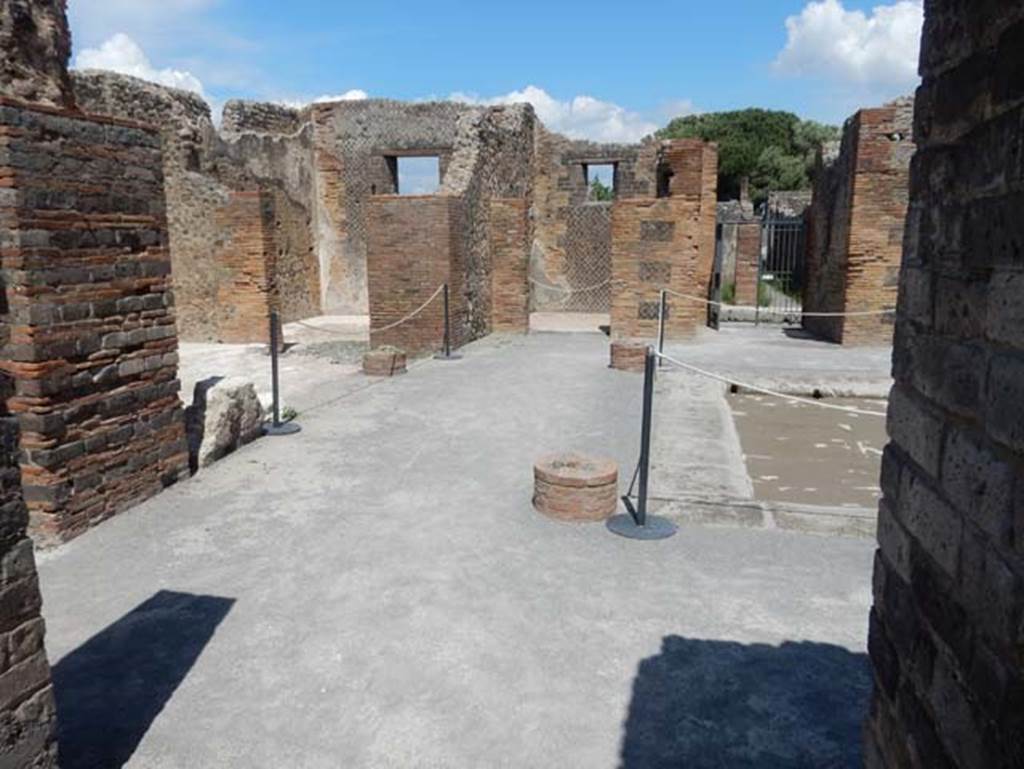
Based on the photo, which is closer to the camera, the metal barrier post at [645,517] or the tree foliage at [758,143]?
the metal barrier post at [645,517]

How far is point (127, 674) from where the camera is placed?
339 cm

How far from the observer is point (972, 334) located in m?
1.73

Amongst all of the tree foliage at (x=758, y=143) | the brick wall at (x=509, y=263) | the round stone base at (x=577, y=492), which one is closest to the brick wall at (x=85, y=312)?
the round stone base at (x=577, y=492)

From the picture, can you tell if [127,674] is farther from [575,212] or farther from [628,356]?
[575,212]

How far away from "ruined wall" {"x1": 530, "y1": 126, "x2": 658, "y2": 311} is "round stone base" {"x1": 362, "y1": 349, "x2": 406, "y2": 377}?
9753mm

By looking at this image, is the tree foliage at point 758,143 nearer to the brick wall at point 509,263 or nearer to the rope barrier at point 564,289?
the rope barrier at point 564,289

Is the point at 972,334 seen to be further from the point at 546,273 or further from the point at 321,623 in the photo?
the point at 546,273

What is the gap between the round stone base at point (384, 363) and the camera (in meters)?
10.1

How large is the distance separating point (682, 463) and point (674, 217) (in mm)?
7409

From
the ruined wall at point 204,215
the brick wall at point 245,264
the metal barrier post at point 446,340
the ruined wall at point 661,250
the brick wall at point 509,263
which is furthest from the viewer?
the brick wall at point 509,263

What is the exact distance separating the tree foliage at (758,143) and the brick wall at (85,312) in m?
37.5

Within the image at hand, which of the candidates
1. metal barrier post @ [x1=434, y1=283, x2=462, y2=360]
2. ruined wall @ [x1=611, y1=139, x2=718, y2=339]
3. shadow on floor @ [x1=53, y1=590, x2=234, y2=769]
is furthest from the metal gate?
shadow on floor @ [x1=53, y1=590, x2=234, y2=769]

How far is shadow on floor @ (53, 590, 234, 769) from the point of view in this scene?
2.95 metres

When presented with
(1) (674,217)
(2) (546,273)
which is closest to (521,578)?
(1) (674,217)
